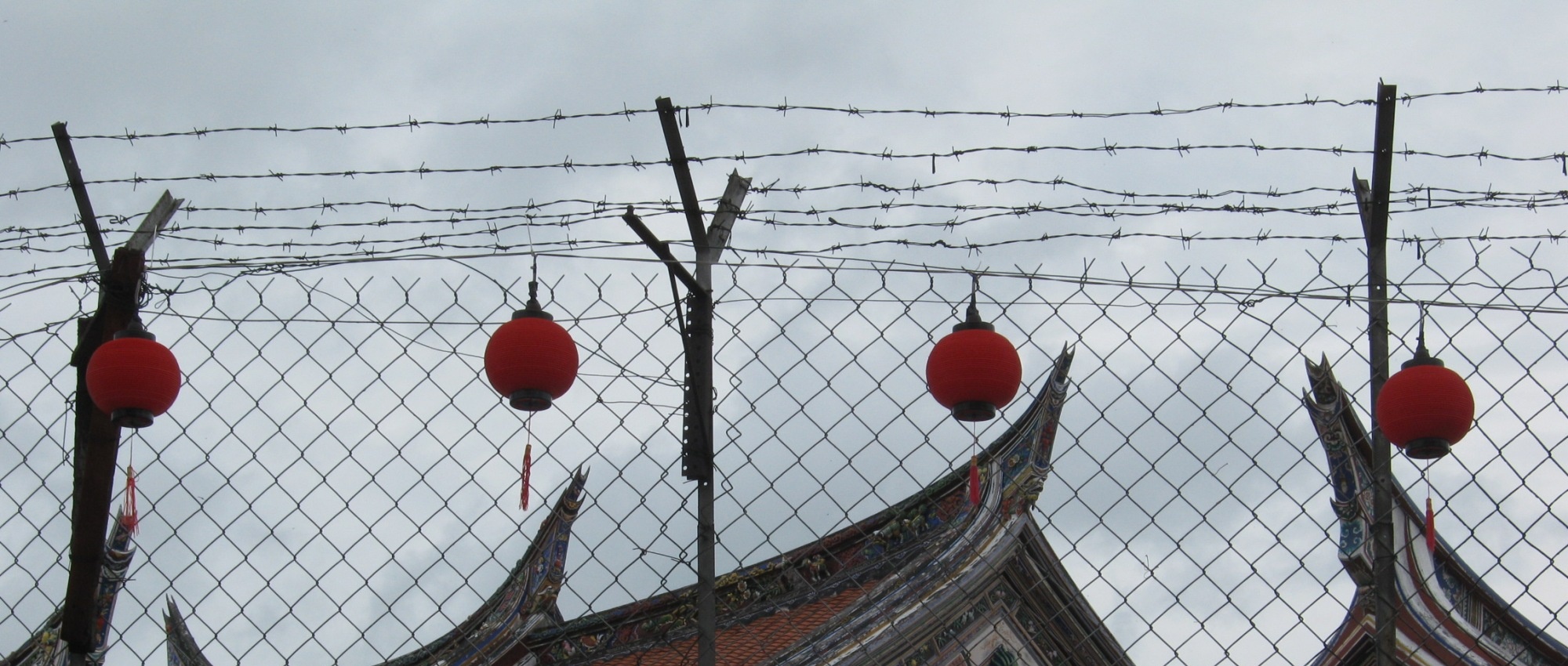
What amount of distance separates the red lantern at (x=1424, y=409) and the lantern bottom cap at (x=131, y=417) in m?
2.96

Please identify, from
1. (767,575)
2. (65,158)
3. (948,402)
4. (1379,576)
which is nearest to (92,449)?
(65,158)

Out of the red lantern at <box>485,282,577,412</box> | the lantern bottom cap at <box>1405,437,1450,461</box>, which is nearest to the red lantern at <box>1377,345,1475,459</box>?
the lantern bottom cap at <box>1405,437,1450,461</box>

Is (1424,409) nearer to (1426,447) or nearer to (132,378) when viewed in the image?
(1426,447)

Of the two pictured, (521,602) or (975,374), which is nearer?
(975,374)

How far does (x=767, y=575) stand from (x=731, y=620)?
0.32 m

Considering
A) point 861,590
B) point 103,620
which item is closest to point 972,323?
point 861,590

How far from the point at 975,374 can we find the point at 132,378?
2.04 meters

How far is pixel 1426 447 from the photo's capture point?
3643 mm

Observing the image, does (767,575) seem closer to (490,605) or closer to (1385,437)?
(490,605)

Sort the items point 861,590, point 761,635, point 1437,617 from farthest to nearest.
→ 1. point 761,635
2. point 861,590
3. point 1437,617

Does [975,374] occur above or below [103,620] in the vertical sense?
below

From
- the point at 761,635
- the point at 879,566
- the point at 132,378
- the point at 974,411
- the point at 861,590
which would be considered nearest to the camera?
the point at 974,411

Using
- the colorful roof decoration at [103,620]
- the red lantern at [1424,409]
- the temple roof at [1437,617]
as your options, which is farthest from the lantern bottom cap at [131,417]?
the temple roof at [1437,617]

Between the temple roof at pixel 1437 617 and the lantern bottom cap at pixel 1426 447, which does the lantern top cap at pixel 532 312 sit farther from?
the temple roof at pixel 1437 617
